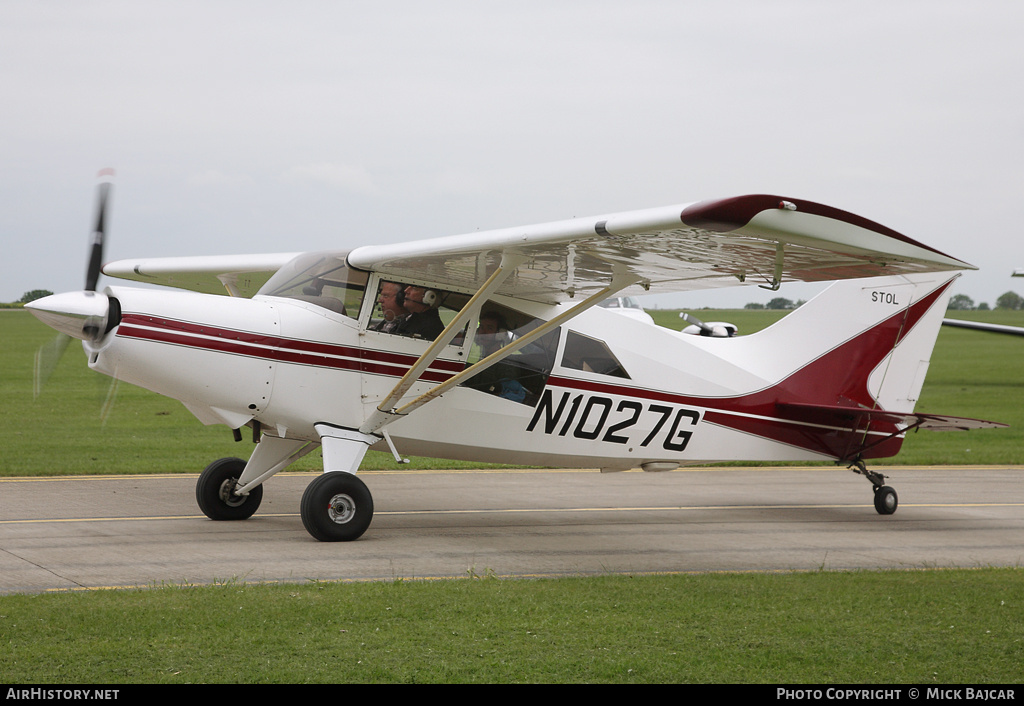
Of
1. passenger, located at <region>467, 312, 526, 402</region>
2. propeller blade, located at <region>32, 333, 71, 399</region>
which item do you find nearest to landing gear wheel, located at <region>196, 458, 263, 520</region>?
propeller blade, located at <region>32, 333, 71, 399</region>

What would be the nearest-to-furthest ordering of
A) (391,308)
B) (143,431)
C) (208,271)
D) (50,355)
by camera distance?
(50,355) < (391,308) < (208,271) < (143,431)

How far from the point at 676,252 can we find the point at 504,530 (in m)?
4.08

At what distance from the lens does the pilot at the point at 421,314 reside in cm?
1028

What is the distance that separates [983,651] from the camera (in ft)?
20.1

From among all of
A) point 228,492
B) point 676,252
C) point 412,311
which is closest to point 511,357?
point 412,311

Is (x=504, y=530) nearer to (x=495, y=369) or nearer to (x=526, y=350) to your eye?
(x=495, y=369)

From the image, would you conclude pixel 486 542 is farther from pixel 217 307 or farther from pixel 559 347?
pixel 217 307

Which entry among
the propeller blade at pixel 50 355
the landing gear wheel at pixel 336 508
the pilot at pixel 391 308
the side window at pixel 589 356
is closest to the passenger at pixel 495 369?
the side window at pixel 589 356

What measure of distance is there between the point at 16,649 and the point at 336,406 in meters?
4.59

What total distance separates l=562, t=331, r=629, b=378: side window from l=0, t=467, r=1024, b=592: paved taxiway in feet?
6.14

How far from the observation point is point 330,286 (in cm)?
1005

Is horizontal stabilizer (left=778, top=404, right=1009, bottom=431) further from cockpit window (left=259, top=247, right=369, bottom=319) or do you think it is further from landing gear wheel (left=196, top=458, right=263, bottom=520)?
landing gear wheel (left=196, top=458, right=263, bottom=520)

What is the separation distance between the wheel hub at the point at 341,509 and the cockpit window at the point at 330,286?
188cm
